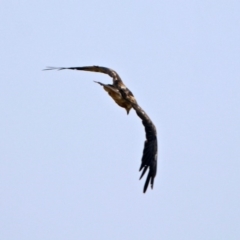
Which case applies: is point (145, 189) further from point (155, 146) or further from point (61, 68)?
point (61, 68)

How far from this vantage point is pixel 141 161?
38.6 m

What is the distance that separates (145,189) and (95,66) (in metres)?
4.12

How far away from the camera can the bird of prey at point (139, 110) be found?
38.6 m

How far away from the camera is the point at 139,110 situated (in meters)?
39.3

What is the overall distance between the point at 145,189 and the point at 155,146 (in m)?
1.34

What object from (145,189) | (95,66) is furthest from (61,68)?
(145,189)

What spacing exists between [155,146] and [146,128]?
0.53 meters

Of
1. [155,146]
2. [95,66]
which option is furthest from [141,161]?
[95,66]

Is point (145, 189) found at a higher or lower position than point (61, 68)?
lower

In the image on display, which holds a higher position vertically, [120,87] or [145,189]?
[120,87]

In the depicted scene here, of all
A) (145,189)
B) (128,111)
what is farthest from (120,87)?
(145,189)

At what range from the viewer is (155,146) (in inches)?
1528

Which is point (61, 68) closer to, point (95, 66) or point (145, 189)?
point (95, 66)

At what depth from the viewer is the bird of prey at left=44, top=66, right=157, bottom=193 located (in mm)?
38562
